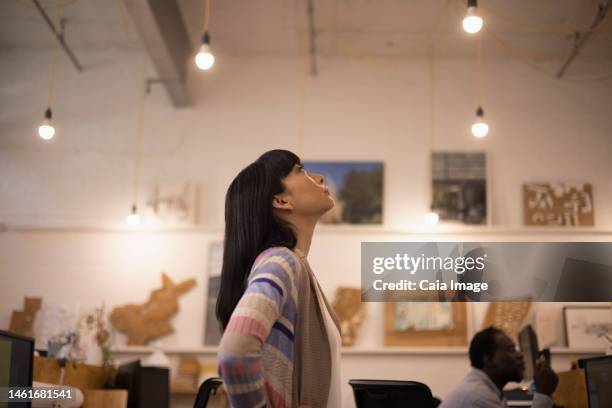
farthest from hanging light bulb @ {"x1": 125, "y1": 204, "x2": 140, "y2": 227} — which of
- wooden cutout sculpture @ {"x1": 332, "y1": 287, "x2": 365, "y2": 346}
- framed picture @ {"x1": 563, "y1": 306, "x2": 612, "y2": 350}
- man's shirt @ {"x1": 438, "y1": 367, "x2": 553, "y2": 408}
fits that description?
framed picture @ {"x1": 563, "y1": 306, "x2": 612, "y2": 350}

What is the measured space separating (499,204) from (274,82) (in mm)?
2257

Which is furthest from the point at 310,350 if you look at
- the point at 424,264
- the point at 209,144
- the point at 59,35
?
the point at 59,35

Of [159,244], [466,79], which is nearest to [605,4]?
[466,79]

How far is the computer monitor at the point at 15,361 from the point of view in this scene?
6.06ft

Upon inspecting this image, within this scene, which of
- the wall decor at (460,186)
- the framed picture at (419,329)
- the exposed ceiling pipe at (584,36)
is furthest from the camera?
the wall decor at (460,186)

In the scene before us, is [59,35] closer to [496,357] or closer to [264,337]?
[496,357]

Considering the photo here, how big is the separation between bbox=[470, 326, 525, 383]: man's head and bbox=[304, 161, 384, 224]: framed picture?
107 inches

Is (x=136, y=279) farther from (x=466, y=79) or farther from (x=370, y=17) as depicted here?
(x=466, y=79)

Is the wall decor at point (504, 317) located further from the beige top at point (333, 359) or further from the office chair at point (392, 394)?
the beige top at point (333, 359)

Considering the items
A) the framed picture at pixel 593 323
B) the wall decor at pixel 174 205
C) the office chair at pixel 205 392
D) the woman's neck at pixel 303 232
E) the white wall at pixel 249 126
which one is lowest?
the office chair at pixel 205 392

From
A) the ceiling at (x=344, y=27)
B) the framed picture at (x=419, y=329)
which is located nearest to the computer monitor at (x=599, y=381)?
the framed picture at (x=419, y=329)

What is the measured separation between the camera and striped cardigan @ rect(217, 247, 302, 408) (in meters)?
1.30

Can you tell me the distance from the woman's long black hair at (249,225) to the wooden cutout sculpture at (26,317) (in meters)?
4.81

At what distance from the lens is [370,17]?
6004 millimetres
